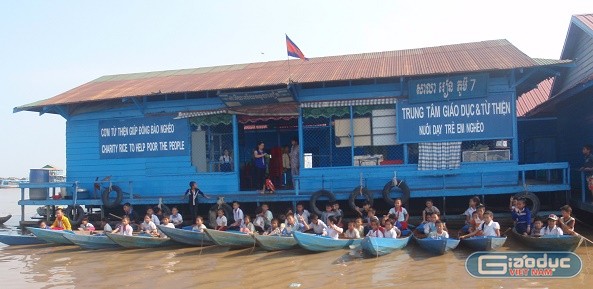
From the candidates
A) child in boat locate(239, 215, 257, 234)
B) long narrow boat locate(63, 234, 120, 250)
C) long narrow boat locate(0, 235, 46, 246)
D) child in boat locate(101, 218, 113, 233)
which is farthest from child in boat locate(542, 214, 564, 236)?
long narrow boat locate(0, 235, 46, 246)

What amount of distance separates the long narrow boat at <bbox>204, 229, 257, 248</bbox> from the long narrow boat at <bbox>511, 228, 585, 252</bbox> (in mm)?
5672

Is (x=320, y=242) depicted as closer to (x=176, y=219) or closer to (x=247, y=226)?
(x=247, y=226)

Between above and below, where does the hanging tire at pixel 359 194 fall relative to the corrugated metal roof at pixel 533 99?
below

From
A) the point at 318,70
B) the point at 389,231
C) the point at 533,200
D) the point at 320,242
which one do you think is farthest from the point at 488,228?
the point at 318,70

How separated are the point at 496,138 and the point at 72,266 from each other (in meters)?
10.3

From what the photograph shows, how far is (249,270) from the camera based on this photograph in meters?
10.4

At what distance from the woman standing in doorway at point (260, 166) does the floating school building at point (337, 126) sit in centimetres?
32

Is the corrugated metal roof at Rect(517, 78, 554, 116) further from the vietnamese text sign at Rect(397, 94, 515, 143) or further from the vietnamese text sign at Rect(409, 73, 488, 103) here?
the vietnamese text sign at Rect(409, 73, 488, 103)

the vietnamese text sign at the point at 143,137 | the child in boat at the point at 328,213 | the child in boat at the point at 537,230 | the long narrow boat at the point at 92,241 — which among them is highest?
the vietnamese text sign at the point at 143,137

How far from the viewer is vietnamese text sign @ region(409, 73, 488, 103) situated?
1366cm

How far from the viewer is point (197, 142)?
15.7 meters

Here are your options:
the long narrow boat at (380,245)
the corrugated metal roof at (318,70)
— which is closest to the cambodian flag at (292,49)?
the corrugated metal roof at (318,70)

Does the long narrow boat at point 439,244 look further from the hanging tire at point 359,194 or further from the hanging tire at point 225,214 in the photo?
the hanging tire at point 225,214

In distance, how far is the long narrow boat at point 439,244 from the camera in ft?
35.0
